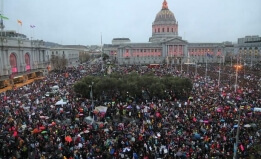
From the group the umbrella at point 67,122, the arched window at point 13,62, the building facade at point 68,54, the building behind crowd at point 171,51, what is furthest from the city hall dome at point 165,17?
the umbrella at point 67,122

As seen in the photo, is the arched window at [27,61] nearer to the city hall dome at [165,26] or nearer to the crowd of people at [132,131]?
the crowd of people at [132,131]

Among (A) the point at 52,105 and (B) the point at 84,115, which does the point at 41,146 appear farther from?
(A) the point at 52,105

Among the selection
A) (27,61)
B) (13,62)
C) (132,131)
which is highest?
(27,61)

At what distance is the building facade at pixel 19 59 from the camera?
44.5 meters

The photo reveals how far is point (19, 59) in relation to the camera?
52250 mm

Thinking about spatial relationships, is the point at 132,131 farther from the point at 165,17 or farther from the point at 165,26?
the point at 165,17

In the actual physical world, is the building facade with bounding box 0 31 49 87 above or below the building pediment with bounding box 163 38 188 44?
below

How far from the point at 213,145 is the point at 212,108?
8653mm

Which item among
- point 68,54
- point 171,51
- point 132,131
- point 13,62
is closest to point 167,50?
point 171,51

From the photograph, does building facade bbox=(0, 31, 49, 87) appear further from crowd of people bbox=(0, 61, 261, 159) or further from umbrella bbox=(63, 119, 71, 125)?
umbrella bbox=(63, 119, 71, 125)

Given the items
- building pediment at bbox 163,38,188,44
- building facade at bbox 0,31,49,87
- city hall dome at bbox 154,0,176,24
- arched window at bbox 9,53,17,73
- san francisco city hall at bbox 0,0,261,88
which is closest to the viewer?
building facade at bbox 0,31,49,87

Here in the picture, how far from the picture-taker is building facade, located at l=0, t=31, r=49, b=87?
44.5 metres

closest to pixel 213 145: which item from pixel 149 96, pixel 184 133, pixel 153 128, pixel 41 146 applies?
pixel 184 133

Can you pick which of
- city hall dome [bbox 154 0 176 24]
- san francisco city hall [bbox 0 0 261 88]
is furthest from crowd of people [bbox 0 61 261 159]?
city hall dome [bbox 154 0 176 24]
